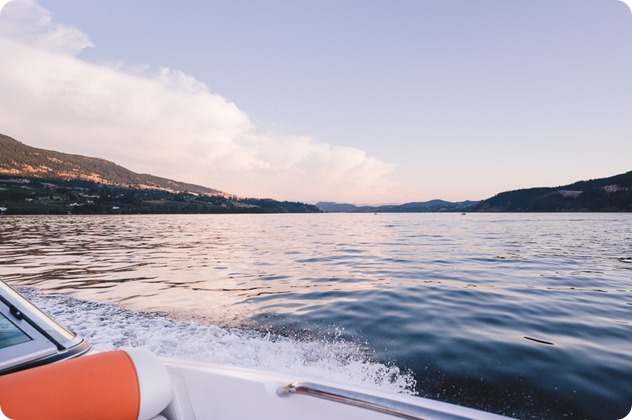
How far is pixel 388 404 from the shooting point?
2.38 meters

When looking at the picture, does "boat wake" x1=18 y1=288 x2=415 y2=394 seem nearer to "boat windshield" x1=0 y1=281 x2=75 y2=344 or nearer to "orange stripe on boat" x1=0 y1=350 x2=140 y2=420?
"boat windshield" x1=0 y1=281 x2=75 y2=344

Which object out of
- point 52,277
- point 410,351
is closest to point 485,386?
point 410,351

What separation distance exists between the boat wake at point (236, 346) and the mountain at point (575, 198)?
177 m

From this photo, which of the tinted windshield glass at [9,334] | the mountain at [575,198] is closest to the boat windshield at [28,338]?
the tinted windshield glass at [9,334]

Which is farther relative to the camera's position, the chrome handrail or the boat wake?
the boat wake

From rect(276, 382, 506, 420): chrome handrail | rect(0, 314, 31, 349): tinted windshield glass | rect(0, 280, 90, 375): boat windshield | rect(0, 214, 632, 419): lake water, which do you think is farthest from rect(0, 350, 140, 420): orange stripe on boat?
rect(0, 214, 632, 419): lake water

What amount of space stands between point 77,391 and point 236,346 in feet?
14.4

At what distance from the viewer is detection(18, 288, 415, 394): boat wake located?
203 inches

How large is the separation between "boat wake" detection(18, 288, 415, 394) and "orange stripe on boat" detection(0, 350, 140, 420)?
256 cm

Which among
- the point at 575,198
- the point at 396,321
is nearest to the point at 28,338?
the point at 396,321

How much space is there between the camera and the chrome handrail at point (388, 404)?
87.1 inches

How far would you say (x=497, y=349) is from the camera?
6.08 meters

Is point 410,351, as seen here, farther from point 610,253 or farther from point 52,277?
point 610,253

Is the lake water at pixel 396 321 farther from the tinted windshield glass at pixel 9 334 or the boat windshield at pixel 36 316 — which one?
the tinted windshield glass at pixel 9 334
